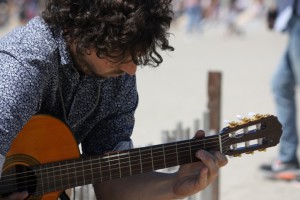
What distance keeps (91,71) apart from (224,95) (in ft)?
19.6

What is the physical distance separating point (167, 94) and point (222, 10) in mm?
17903

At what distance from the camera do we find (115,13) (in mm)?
2295

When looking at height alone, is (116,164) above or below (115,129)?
below

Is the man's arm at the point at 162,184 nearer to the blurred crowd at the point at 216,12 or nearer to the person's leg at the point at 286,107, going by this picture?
the person's leg at the point at 286,107

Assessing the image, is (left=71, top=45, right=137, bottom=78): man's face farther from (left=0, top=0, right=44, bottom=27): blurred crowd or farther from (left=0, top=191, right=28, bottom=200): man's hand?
(left=0, top=0, right=44, bottom=27): blurred crowd

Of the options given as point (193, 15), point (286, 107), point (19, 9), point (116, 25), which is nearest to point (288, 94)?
point (286, 107)

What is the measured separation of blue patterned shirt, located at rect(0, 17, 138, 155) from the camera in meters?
2.21

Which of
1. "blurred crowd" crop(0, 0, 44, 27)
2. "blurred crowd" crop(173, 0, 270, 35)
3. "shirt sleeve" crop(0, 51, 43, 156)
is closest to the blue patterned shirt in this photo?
"shirt sleeve" crop(0, 51, 43, 156)

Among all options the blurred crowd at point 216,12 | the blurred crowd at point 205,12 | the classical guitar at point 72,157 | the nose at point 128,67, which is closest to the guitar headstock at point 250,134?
the classical guitar at point 72,157

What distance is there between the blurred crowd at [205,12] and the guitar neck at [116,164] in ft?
58.2

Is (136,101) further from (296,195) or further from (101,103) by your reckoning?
(296,195)

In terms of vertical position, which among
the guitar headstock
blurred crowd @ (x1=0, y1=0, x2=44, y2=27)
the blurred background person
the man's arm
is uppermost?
blurred crowd @ (x1=0, y1=0, x2=44, y2=27)

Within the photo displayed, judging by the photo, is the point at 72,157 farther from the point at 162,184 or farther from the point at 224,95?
the point at 224,95

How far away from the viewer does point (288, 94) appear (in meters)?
5.17
